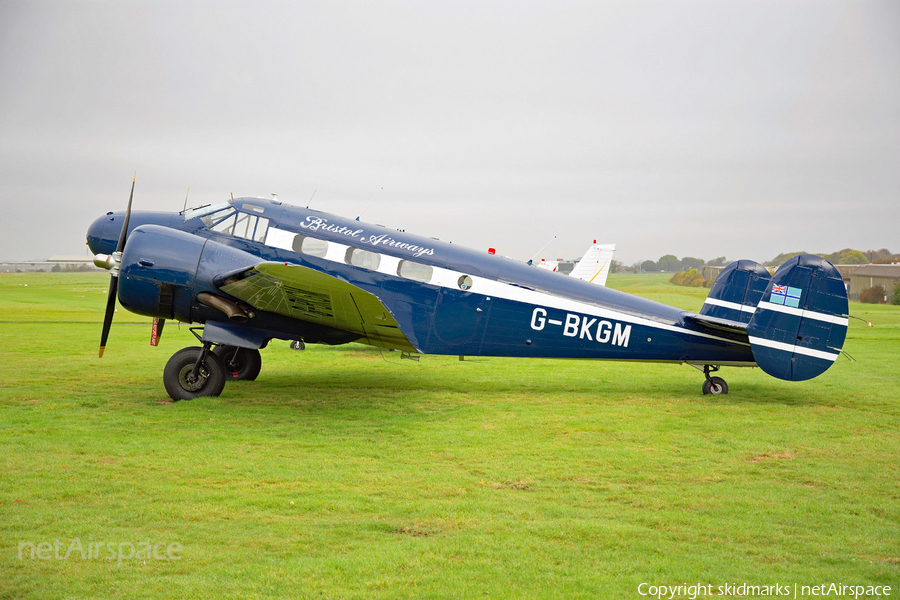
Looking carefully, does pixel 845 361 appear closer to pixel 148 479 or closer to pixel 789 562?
pixel 789 562

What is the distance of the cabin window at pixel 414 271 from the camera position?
Result: 10805 millimetres

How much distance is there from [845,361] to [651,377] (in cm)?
707

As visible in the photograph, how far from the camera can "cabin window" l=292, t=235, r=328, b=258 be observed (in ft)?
35.2

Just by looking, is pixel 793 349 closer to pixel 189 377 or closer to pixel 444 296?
pixel 444 296

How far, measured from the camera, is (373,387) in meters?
12.1

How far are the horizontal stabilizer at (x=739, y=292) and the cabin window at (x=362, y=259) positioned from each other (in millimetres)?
6601

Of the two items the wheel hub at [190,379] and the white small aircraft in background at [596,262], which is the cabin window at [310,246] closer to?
the wheel hub at [190,379]

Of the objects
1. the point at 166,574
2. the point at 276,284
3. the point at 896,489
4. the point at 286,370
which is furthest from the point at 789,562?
the point at 286,370

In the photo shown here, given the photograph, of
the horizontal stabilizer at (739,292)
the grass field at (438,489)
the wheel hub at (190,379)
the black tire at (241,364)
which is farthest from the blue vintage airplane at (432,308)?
A: the black tire at (241,364)

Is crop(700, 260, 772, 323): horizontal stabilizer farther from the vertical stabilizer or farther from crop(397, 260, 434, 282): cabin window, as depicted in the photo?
the vertical stabilizer

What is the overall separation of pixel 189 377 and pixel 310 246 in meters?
2.97

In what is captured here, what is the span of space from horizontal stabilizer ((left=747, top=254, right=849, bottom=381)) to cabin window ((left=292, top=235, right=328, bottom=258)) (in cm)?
761

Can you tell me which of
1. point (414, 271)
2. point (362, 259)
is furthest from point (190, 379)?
point (414, 271)

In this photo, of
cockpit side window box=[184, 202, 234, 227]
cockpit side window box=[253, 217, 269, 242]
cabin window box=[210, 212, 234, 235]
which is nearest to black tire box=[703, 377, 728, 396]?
cockpit side window box=[253, 217, 269, 242]
